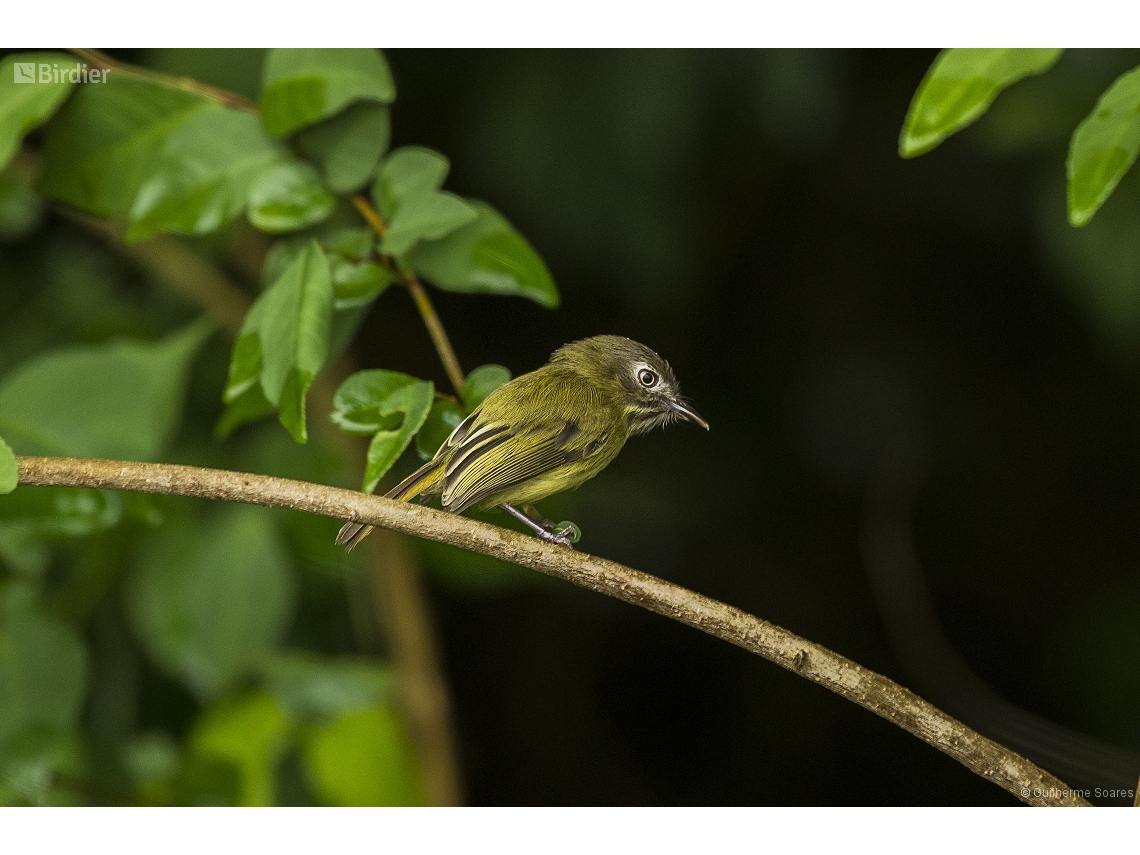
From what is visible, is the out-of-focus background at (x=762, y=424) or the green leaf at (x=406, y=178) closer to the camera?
the green leaf at (x=406, y=178)

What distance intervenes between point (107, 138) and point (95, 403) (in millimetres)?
217

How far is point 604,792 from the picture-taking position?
1.08 metres

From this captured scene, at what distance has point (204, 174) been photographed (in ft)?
2.30

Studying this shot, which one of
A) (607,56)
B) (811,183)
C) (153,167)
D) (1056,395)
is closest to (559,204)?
(607,56)

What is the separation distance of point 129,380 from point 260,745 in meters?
0.37

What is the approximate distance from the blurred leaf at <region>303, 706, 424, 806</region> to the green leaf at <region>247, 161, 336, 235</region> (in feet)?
1.66

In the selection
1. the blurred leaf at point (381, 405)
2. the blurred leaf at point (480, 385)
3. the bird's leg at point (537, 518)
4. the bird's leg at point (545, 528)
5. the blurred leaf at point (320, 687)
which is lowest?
the blurred leaf at point (320, 687)

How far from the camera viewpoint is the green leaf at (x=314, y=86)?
684 mm

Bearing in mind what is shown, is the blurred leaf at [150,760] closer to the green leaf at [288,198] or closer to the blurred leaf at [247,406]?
the blurred leaf at [247,406]

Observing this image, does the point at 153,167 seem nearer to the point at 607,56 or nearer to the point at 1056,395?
the point at 607,56

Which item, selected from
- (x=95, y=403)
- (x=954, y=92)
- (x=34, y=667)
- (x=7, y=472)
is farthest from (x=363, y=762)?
(x=954, y=92)

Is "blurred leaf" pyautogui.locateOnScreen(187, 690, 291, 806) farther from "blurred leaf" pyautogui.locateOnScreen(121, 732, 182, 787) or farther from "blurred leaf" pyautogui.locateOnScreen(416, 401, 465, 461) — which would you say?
"blurred leaf" pyautogui.locateOnScreen(416, 401, 465, 461)

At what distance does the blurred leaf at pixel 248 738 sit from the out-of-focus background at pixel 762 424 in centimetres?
2

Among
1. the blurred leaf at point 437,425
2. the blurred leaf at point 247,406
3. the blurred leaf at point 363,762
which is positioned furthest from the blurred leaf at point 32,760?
the blurred leaf at point 437,425
